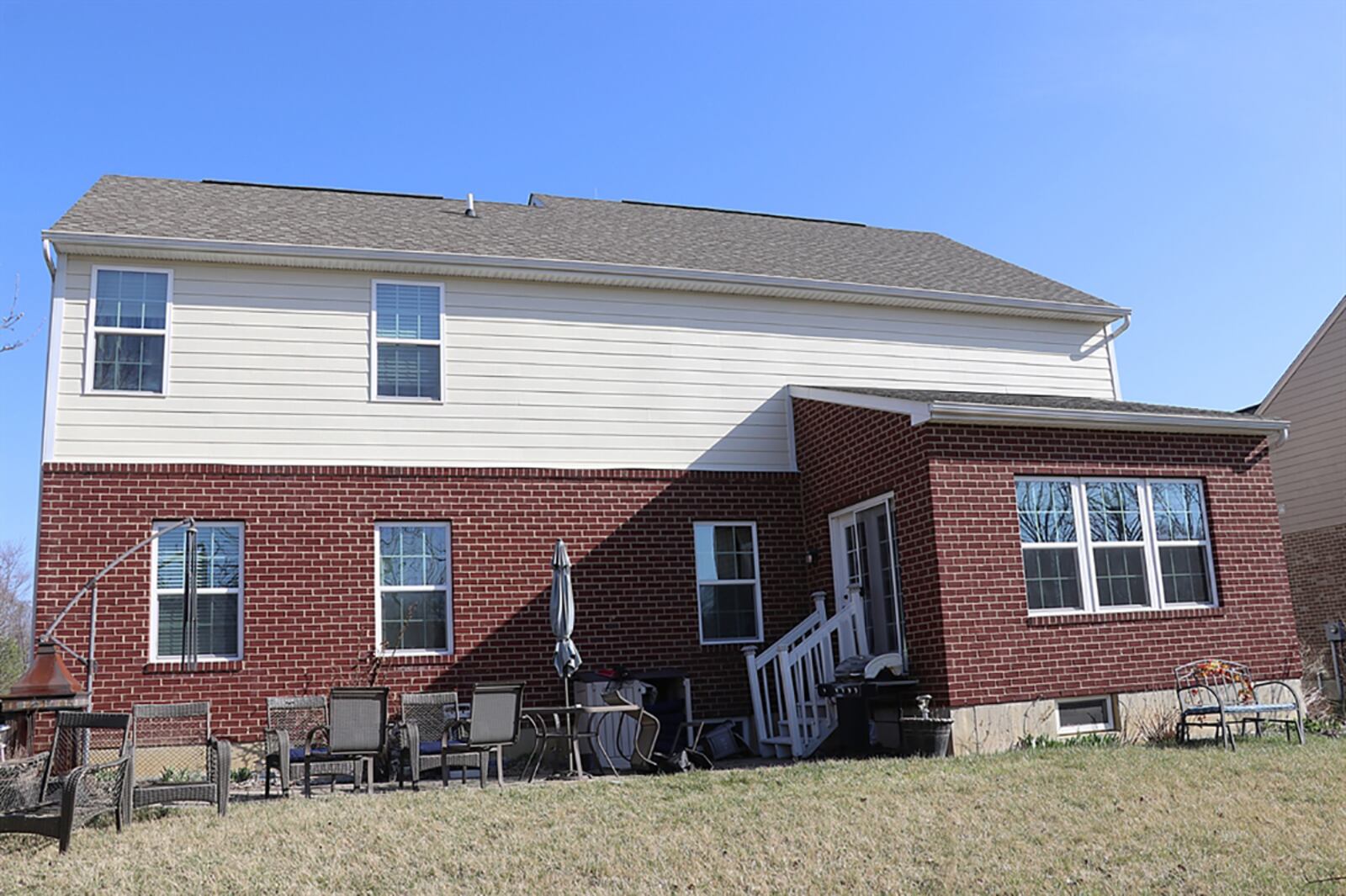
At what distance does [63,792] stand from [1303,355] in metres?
20.6

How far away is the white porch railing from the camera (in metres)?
12.9

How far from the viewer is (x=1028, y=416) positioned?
12.4 meters

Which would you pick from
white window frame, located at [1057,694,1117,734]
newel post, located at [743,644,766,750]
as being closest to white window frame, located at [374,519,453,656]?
newel post, located at [743,644,766,750]

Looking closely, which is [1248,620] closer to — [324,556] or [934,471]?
[934,471]

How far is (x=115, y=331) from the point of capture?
12766mm

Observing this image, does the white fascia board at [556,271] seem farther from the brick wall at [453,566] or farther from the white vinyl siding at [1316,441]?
the white vinyl siding at [1316,441]

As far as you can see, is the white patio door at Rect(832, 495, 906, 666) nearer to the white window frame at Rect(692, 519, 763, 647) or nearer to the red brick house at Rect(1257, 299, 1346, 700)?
the white window frame at Rect(692, 519, 763, 647)

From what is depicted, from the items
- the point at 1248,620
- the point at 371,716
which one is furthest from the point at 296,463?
the point at 1248,620

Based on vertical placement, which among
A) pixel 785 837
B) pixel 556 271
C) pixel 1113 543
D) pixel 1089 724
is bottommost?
pixel 785 837

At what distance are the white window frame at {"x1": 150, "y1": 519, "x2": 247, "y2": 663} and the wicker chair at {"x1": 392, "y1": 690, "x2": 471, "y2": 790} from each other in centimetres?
206

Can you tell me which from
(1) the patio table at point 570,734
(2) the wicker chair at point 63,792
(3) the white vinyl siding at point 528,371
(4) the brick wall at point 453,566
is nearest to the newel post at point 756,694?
(4) the brick wall at point 453,566

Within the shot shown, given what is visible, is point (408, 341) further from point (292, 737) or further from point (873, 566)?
point (873, 566)

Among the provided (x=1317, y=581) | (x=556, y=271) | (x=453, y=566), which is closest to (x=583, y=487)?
(x=453, y=566)

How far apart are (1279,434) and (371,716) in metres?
10.7
